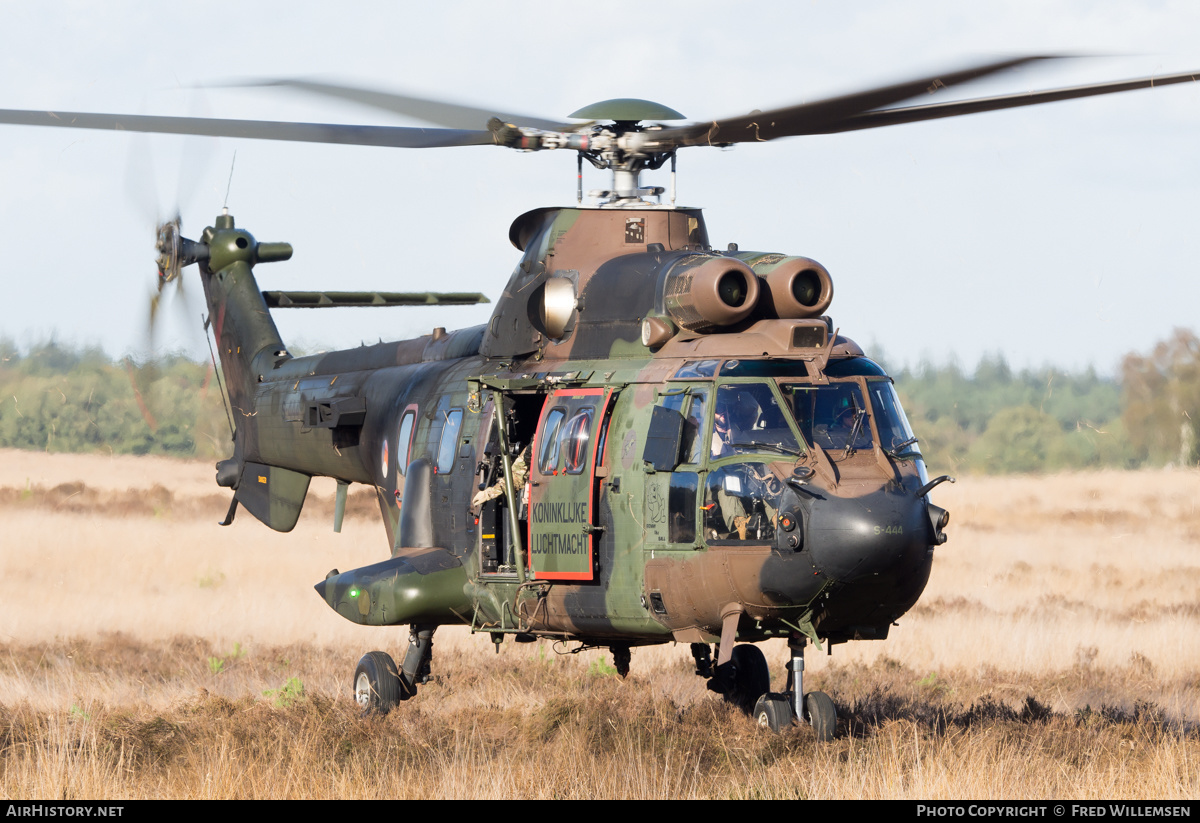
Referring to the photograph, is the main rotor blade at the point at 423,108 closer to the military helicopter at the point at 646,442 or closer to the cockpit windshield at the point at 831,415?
the military helicopter at the point at 646,442

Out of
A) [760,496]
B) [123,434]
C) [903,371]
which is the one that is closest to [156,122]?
[760,496]

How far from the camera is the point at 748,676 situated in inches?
474

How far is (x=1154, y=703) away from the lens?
12.5 m

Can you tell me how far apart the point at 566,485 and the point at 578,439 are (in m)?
0.33

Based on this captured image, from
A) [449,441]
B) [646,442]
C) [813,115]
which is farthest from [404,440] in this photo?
[813,115]

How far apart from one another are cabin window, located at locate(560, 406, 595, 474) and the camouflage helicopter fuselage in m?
0.02

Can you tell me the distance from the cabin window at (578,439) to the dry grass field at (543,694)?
1912mm

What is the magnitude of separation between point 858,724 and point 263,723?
4456 mm

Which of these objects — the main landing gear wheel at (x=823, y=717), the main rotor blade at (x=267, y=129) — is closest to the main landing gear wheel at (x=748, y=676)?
the main landing gear wheel at (x=823, y=717)

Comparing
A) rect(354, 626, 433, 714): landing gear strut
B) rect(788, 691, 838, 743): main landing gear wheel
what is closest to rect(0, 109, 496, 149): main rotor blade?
rect(354, 626, 433, 714): landing gear strut

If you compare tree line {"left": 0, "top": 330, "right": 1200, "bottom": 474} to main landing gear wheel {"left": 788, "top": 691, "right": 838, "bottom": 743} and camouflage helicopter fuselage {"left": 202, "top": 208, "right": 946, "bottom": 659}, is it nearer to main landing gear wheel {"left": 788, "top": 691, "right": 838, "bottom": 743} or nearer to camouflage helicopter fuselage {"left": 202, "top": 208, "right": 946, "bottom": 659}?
camouflage helicopter fuselage {"left": 202, "top": 208, "right": 946, "bottom": 659}

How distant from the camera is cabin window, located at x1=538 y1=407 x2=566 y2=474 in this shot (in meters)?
10.3

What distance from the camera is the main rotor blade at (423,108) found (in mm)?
9633

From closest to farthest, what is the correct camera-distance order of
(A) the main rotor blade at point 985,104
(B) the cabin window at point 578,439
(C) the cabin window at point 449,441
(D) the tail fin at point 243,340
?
1. (A) the main rotor blade at point 985,104
2. (B) the cabin window at point 578,439
3. (C) the cabin window at point 449,441
4. (D) the tail fin at point 243,340
